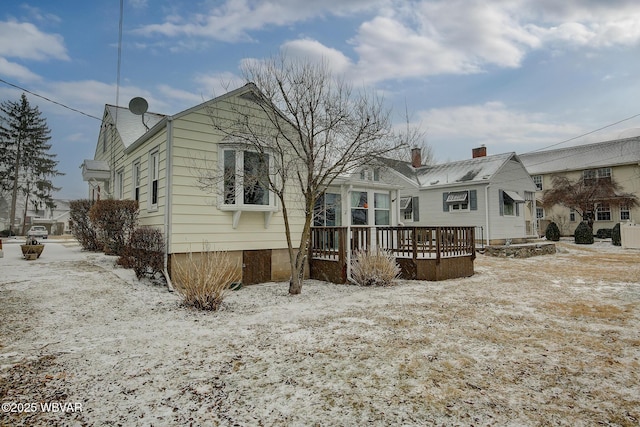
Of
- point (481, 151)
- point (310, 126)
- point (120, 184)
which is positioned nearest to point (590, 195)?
point (481, 151)

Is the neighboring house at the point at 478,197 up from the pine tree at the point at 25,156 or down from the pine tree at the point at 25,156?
down

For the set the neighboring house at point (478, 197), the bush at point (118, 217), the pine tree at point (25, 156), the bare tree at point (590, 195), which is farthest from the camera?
the pine tree at point (25, 156)

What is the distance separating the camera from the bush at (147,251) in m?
7.34

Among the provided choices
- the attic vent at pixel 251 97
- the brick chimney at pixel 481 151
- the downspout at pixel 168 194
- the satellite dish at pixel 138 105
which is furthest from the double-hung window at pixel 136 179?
the brick chimney at pixel 481 151

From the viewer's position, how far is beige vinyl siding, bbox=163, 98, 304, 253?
7273 millimetres

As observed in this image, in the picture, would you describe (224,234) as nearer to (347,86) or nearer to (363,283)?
(363,283)

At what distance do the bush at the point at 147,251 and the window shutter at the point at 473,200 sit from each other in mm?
15438

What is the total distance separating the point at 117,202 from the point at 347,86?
6.37 m

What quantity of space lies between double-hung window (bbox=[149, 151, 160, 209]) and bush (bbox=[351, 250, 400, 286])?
15.7ft

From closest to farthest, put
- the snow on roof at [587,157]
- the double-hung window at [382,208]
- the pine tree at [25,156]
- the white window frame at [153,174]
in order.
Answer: the white window frame at [153,174] < the double-hung window at [382,208] < the snow on roof at [587,157] < the pine tree at [25,156]

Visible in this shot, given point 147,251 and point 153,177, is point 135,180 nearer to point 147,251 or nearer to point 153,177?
point 153,177

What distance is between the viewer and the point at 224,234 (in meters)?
7.79

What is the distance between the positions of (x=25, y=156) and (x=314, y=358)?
1583 inches

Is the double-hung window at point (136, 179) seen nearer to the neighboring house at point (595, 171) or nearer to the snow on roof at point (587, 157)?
the neighboring house at point (595, 171)
